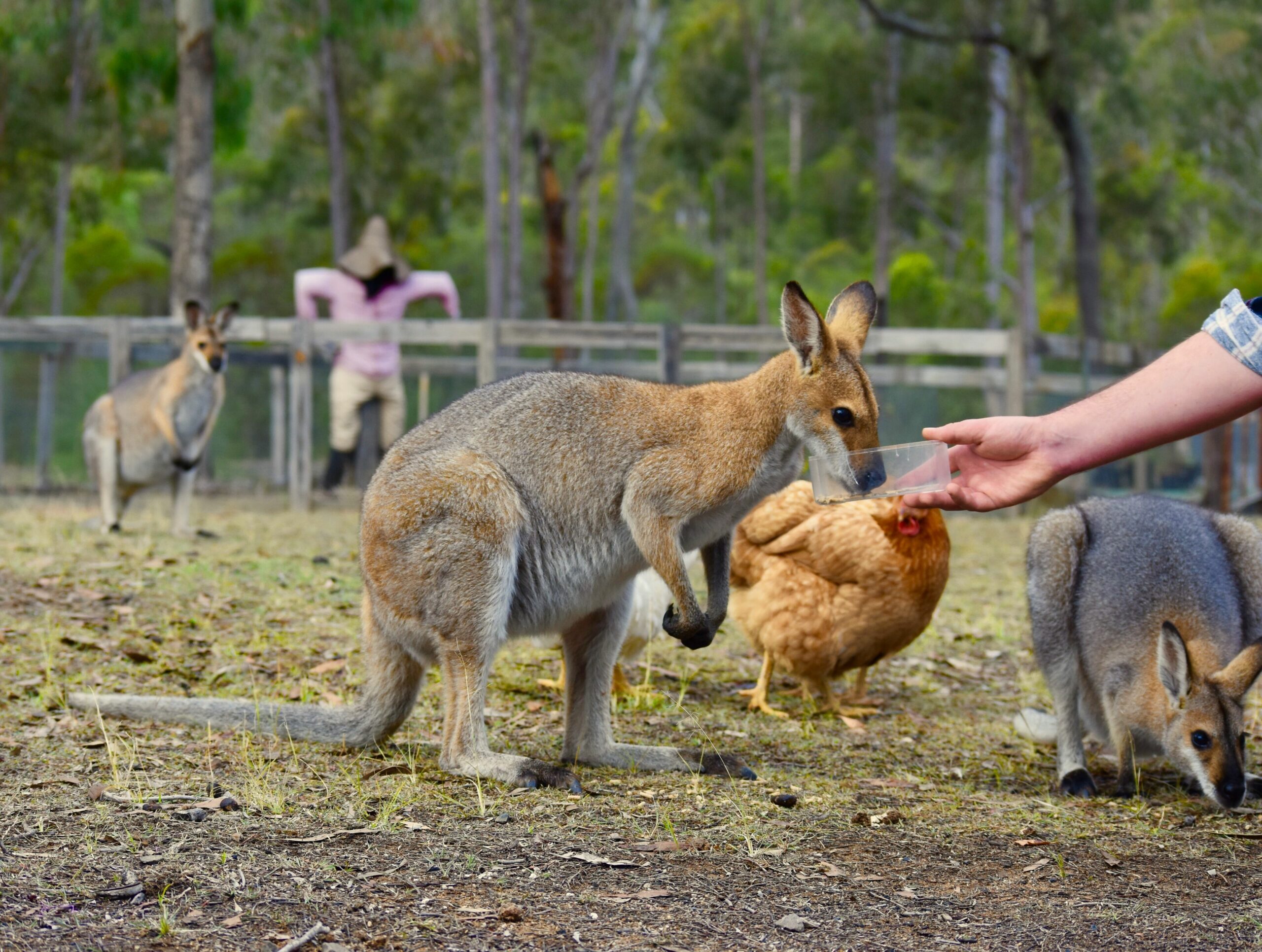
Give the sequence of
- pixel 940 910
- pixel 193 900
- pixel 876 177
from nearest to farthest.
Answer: pixel 193 900, pixel 940 910, pixel 876 177

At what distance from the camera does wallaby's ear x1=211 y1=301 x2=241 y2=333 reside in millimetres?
8555

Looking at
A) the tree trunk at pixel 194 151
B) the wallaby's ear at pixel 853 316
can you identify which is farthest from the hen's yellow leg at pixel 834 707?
the tree trunk at pixel 194 151

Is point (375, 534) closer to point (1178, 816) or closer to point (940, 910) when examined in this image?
point (940, 910)

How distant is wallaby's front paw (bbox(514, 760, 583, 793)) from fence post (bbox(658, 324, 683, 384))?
7435 millimetres

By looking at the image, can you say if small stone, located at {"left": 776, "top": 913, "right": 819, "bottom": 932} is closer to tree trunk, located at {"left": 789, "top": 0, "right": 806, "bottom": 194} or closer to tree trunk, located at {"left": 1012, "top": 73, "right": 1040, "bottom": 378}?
tree trunk, located at {"left": 1012, "top": 73, "right": 1040, "bottom": 378}

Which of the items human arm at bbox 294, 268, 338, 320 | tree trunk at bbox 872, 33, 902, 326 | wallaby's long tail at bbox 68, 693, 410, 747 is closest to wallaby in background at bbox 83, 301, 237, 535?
human arm at bbox 294, 268, 338, 320

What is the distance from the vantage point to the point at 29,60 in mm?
21844

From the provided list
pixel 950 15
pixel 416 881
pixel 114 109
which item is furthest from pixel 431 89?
pixel 416 881

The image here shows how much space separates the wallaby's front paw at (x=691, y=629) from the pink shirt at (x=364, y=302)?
23.8 feet

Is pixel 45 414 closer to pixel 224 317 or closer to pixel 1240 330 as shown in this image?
pixel 224 317

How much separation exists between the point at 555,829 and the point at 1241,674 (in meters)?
1.76

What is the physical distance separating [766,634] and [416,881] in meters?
2.10

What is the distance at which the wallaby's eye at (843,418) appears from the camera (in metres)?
3.38

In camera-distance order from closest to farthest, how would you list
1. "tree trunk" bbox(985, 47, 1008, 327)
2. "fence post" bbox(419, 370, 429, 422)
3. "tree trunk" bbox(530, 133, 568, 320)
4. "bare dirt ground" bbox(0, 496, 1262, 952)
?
"bare dirt ground" bbox(0, 496, 1262, 952)
"fence post" bbox(419, 370, 429, 422)
"tree trunk" bbox(530, 133, 568, 320)
"tree trunk" bbox(985, 47, 1008, 327)
